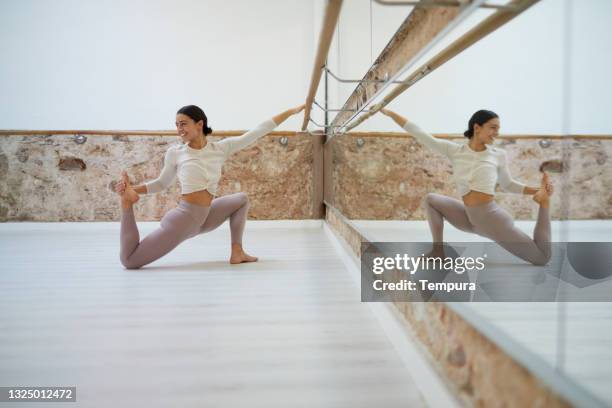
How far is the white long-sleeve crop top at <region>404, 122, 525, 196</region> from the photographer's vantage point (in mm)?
745

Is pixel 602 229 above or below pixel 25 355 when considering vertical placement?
above

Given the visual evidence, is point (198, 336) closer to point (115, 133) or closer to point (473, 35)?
point (473, 35)

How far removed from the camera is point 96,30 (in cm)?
397

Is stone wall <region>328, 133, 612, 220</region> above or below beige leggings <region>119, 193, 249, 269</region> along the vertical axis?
above

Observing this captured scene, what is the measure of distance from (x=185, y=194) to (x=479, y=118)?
1.70 metres

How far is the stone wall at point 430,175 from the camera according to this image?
536 millimetres

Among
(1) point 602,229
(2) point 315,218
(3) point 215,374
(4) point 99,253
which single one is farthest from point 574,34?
(2) point 315,218

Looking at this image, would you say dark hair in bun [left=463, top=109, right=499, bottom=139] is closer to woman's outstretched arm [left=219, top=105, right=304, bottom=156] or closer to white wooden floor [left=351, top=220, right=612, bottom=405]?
white wooden floor [left=351, top=220, right=612, bottom=405]

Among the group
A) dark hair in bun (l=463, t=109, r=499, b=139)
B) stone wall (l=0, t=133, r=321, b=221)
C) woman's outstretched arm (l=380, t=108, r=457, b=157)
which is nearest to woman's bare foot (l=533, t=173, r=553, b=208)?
dark hair in bun (l=463, t=109, r=499, b=139)

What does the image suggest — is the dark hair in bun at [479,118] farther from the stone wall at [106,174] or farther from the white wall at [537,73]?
the stone wall at [106,174]

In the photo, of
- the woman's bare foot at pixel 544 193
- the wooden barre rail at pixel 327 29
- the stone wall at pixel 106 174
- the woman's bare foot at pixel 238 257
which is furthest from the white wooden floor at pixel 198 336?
the stone wall at pixel 106 174

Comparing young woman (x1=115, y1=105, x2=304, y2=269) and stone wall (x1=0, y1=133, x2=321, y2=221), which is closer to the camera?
young woman (x1=115, y1=105, x2=304, y2=269)

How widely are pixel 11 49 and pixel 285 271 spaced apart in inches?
136

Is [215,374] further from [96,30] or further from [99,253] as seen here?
[96,30]
